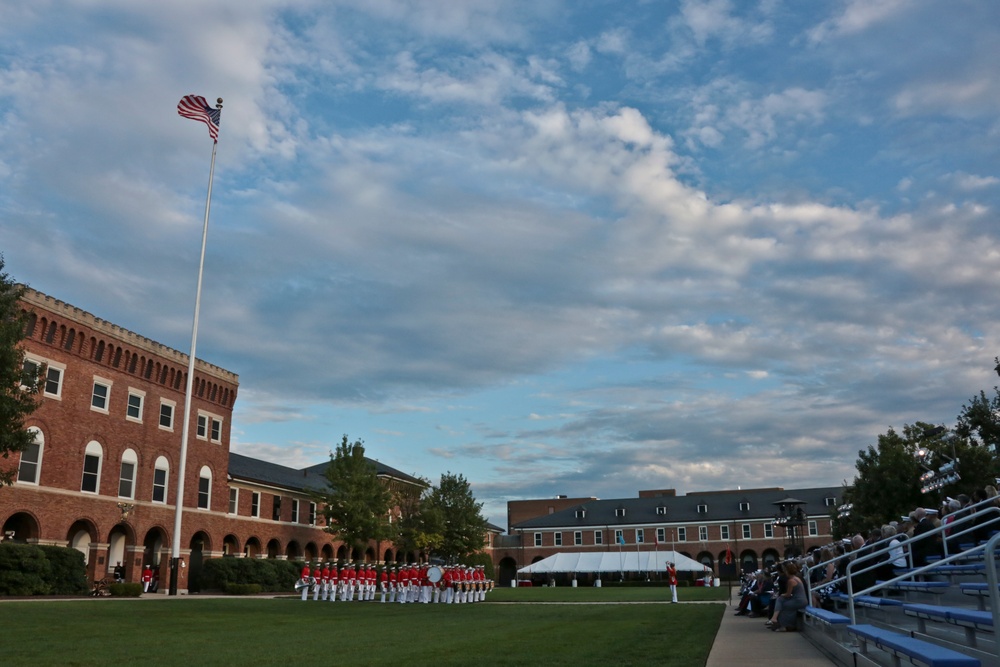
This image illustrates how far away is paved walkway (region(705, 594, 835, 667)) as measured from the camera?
11.2 metres

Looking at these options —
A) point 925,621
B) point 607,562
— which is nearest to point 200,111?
point 925,621

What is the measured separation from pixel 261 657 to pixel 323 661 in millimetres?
1181

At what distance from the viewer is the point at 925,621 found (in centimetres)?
1090

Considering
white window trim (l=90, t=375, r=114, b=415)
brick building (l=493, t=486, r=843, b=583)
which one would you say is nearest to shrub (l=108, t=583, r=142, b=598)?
white window trim (l=90, t=375, r=114, b=415)

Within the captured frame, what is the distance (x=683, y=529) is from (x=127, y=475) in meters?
68.4

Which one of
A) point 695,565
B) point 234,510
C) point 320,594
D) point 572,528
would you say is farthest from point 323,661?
point 572,528

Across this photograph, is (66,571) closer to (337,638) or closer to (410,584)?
(410,584)

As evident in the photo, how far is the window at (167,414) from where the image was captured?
1827 inches

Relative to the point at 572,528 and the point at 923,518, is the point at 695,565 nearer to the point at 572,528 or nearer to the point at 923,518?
the point at 572,528

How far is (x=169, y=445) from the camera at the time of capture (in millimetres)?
46719

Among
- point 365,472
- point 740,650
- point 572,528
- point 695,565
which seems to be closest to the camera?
point 740,650

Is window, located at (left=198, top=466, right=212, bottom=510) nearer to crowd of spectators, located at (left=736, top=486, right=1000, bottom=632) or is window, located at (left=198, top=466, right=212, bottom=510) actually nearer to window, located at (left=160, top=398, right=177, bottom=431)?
window, located at (left=160, top=398, right=177, bottom=431)

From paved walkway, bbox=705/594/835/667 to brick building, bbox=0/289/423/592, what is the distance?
3139 centimetres

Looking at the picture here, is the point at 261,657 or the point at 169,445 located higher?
the point at 169,445
